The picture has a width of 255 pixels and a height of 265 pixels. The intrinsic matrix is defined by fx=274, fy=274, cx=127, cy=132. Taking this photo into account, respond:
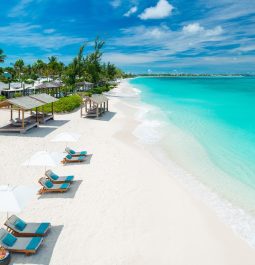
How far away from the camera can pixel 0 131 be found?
19609 millimetres

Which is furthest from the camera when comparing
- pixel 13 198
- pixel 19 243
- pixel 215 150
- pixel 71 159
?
pixel 215 150

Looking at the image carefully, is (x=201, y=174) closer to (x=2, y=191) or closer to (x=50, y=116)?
(x=2, y=191)

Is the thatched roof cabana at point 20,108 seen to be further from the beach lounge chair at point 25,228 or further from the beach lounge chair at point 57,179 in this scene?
the beach lounge chair at point 25,228

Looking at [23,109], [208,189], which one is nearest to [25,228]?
[208,189]

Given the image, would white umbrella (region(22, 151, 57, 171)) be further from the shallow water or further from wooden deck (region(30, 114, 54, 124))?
wooden deck (region(30, 114, 54, 124))

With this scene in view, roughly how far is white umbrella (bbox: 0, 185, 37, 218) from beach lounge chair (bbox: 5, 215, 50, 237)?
0.92m

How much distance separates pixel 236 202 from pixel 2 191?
8.68 meters

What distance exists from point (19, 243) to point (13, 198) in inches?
50.4

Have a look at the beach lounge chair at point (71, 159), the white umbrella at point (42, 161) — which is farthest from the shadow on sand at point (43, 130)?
the white umbrella at point (42, 161)

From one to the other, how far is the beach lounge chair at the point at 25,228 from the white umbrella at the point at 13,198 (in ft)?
3.02

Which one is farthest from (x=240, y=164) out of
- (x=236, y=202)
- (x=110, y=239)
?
(x=110, y=239)

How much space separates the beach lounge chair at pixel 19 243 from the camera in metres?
7.09

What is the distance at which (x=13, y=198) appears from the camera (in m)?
7.09

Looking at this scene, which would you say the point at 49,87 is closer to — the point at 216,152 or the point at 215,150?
the point at 215,150
